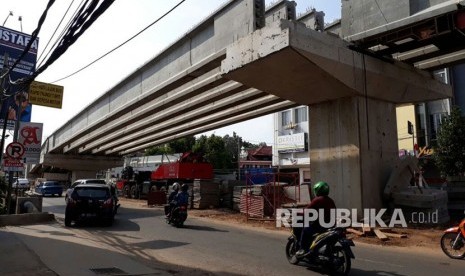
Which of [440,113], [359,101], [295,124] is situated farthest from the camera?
[295,124]

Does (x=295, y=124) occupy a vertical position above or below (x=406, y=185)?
above

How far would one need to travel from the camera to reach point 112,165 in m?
53.2

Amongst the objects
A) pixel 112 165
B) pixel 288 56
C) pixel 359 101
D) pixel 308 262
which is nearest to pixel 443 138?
pixel 359 101

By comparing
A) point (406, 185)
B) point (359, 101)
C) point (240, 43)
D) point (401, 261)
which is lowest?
point (401, 261)

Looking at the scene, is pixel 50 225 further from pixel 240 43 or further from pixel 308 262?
pixel 308 262

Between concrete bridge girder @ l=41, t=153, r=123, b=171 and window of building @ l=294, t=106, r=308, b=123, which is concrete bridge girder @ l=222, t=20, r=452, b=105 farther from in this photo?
concrete bridge girder @ l=41, t=153, r=123, b=171

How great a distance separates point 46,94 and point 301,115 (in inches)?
1218

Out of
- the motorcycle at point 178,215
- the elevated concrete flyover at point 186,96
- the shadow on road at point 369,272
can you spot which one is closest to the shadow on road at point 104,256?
the shadow on road at point 369,272

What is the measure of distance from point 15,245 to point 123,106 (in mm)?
15288

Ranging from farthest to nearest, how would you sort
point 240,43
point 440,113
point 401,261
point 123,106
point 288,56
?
point 440,113 → point 123,106 → point 240,43 → point 288,56 → point 401,261

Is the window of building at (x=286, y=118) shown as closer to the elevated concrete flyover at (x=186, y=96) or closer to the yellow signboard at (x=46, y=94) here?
the elevated concrete flyover at (x=186, y=96)

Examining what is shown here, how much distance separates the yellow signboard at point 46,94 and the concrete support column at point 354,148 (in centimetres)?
1122

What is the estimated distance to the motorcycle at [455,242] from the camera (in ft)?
31.4

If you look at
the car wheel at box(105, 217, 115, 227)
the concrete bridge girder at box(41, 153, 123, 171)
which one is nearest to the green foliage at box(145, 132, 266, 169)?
the concrete bridge girder at box(41, 153, 123, 171)
